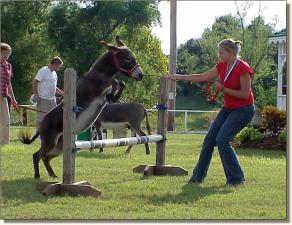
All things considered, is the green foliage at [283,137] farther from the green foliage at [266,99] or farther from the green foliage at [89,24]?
the green foliage at [89,24]

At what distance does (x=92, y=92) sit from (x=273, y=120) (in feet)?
26.9

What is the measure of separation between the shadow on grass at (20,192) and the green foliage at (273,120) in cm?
841

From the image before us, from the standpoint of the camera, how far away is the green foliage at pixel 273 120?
15570 mm

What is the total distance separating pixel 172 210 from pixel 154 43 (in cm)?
3901

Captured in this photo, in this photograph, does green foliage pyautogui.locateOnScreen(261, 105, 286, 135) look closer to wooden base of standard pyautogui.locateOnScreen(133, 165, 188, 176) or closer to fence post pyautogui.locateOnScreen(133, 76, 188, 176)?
fence post pyautogui.locateOnScreen(133, 76, 188, 176)

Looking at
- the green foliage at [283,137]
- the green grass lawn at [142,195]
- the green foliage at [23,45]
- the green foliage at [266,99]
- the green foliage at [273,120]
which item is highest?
the green foliage at [23,45]

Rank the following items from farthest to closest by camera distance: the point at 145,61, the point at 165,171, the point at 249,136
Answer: the point at 145,61, the point at 249,136, the point at 165,171

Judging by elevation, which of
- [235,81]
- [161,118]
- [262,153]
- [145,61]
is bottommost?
[262,153]

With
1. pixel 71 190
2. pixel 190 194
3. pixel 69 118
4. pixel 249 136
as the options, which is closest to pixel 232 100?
pixel 190 194

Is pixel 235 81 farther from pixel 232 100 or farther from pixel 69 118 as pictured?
pixel 69 118

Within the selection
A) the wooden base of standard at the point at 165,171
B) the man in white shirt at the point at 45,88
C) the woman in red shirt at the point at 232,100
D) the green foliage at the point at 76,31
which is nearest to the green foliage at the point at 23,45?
the green foliage at the point at 76,31

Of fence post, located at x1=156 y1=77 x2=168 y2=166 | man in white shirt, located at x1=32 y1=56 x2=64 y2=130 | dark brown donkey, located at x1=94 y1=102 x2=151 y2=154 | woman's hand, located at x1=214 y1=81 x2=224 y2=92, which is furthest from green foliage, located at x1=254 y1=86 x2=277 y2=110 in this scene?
woman's hand, located at x1=214 y1=81 x2=224 y2=92

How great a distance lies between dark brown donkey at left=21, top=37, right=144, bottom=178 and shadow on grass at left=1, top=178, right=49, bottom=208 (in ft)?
1.79

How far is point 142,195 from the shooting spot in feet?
24.4
